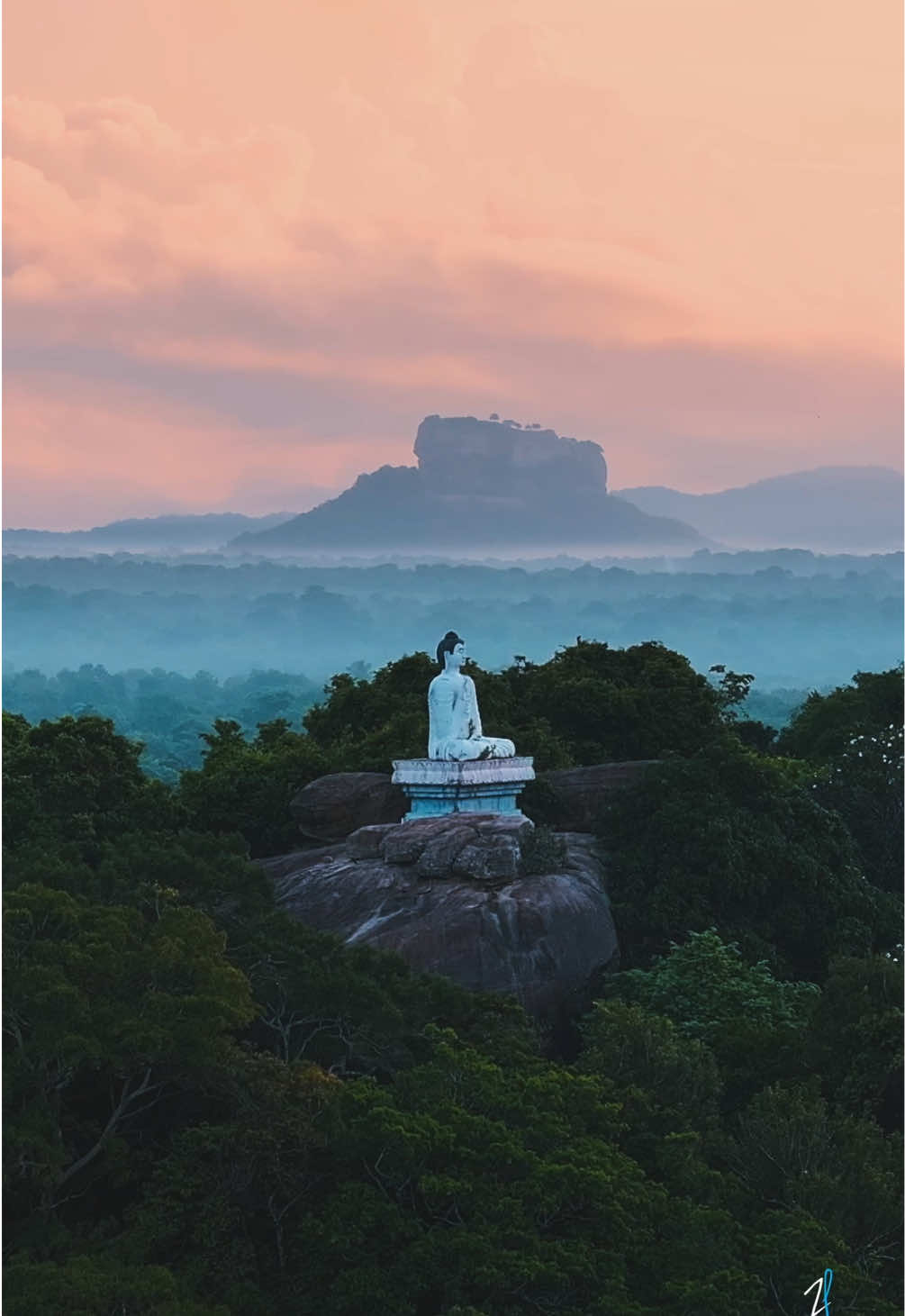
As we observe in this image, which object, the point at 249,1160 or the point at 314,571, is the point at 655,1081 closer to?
the point at 249,1160

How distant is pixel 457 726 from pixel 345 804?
214 cm

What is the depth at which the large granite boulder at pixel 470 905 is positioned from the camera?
650 inches

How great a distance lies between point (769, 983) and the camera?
699 inches

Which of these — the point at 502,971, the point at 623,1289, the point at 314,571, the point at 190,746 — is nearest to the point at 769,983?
the point at 502,971

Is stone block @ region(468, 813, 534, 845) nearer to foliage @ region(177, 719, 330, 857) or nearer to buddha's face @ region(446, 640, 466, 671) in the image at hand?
buddha's face @ region(446, 640, 466, 671)

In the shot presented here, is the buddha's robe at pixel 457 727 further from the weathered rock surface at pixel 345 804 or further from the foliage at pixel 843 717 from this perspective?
the foliage at pixel 843 717

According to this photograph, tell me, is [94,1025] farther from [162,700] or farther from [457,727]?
[162,700]

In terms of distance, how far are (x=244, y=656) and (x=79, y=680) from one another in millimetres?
24324

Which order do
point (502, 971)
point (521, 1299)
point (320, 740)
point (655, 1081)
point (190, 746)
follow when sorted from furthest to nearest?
1. point (190, 746)
2. point (320, 740)
3. point (502, 971)
4. point (655, 1081)
5. point (521, 1299)

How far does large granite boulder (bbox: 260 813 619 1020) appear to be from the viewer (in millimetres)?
16500

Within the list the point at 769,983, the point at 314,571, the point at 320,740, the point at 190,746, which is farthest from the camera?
the point at 314,571

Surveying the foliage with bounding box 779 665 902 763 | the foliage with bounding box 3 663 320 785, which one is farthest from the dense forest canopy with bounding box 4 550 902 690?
the foliage with bounding box 779 665 902 763
